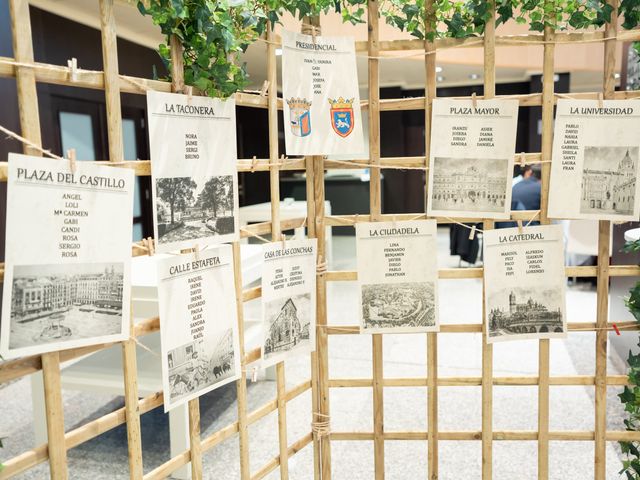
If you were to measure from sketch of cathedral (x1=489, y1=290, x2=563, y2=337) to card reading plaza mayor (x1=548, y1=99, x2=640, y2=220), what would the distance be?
25cm

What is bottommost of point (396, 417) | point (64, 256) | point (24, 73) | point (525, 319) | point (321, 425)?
point (396, 417)

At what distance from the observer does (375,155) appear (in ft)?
4.75

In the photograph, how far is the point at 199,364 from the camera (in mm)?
1215

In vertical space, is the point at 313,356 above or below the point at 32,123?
below

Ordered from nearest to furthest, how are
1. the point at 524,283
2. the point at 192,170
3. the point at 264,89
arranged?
the point at 192,170 < the point at 264,89 < the point at 524,283

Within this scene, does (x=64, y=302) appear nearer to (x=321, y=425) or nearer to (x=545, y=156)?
(x=321, y=425)

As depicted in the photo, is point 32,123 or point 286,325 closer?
point 32,123

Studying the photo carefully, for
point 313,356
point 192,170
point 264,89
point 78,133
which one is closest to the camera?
point 192,170

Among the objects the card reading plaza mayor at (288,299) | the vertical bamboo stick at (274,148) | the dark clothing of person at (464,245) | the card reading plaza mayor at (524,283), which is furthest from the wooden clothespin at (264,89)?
the dark clothing of person at (464,245)

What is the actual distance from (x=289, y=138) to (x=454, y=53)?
633 cm

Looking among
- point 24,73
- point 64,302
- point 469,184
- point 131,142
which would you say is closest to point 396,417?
point 469,184

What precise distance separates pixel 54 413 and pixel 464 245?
16.9 ft

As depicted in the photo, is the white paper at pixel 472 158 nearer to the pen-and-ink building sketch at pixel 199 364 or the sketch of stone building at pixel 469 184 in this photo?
the sketch of stone building at pixel 469 184

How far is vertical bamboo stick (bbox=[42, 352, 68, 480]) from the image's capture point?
954 millimetres
